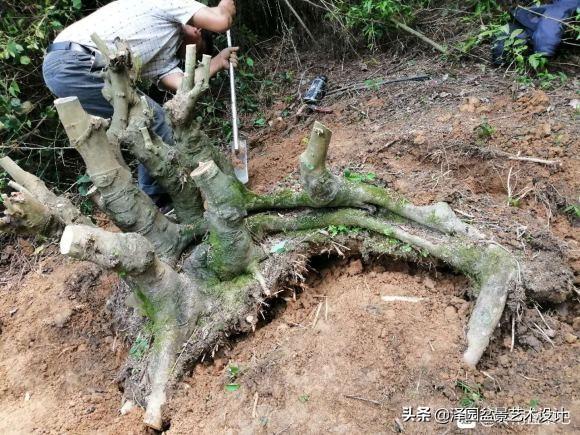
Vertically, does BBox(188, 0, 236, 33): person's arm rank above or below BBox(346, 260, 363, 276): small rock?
above

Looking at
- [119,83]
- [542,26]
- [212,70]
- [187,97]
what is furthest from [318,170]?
[542,26]

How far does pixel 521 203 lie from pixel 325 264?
107 centimetres

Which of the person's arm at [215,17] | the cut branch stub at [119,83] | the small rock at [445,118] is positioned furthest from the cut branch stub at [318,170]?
the person's arm at [215,17]

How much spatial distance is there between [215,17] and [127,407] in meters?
2.31

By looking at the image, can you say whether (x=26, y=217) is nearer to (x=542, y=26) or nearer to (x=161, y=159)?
(x=161, y=159)

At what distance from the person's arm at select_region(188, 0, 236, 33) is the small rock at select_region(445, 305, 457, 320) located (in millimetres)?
2193

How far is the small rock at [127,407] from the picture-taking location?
2158 mm

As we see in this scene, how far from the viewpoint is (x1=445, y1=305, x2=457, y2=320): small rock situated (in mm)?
2066

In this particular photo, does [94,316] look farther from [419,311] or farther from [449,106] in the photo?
[449,106]

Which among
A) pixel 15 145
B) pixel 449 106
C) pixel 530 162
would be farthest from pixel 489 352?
pixel 15 145

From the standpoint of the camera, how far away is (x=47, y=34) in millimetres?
3609

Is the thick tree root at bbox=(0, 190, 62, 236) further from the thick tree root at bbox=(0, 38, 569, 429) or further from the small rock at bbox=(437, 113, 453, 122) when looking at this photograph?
the small rock at bbox=(437, 113, 453, 122)

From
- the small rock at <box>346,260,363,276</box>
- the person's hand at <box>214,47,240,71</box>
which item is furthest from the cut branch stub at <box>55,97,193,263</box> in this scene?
the person's hand at <box>214,47,240,71</box>

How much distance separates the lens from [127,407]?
7.12 ft
